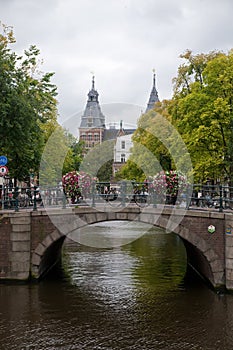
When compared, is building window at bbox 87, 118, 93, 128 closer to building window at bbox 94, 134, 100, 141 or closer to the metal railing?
building window at bbox 94, 134, 100, 141

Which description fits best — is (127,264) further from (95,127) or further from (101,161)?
(95,127)

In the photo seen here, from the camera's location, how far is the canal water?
42.3ft

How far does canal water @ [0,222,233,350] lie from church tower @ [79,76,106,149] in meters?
75.1

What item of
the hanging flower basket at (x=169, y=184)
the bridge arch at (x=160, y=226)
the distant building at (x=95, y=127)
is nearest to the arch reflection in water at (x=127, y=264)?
the bridge arch at (x=160, y=226)

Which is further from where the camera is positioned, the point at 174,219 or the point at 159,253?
the point at 159,253

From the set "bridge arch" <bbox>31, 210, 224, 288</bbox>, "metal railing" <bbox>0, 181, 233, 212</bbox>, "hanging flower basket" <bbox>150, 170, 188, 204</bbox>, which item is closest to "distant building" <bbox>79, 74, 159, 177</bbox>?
"metal railing" <bbox>0, 181, 233, 212</bbox>

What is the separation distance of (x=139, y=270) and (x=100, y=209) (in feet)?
14.2

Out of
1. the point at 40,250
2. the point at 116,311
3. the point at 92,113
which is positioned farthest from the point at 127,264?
the point at 92,113

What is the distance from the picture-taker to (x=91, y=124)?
3826 inches

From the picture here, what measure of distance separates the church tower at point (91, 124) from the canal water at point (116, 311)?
75.1m

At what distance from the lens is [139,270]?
70.6 ft

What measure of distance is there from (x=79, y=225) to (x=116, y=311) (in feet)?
13.9

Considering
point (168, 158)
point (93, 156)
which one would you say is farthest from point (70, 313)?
point (93, 156)

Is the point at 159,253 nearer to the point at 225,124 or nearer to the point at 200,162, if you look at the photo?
the point at 200,162
